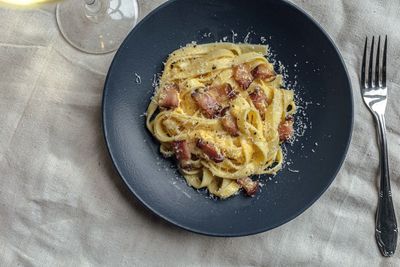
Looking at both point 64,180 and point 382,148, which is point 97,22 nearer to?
point 64,180

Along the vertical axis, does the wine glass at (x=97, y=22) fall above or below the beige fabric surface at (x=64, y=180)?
above

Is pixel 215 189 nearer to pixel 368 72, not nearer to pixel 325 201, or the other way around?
pixel 325 201

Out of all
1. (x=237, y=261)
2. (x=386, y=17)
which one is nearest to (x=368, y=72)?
(x=386, y=17)

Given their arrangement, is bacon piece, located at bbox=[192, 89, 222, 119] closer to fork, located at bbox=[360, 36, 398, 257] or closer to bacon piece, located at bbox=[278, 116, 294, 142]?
bacon piece, located at bbox=[278, 116, 294, 142]

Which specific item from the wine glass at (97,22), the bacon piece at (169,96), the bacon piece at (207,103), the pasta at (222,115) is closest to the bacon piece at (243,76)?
the pasta at (222,115)

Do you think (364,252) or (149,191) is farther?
(364,252)

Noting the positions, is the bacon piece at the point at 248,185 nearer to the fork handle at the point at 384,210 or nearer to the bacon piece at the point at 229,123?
the bacon piece at the point at 229,123
